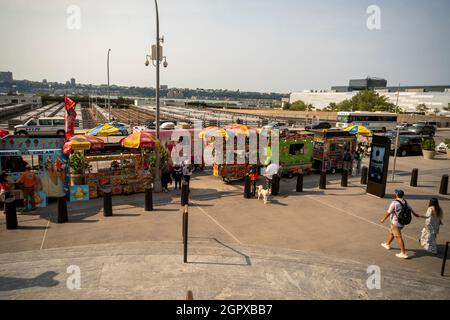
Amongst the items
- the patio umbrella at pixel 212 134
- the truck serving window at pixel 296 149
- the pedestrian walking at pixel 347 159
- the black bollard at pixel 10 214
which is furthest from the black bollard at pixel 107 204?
the pedestrian walking at pixel 347 159

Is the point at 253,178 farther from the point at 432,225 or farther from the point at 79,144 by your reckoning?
the point at 79,144

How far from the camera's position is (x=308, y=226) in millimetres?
11117

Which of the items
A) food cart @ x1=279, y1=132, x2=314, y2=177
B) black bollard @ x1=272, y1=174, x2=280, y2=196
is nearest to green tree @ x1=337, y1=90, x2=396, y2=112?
food cart @ x1=279, y1=132, x2=314, y2=177

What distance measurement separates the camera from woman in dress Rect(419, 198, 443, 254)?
360 inches

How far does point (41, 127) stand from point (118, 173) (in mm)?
21961

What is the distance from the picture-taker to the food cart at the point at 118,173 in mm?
13680

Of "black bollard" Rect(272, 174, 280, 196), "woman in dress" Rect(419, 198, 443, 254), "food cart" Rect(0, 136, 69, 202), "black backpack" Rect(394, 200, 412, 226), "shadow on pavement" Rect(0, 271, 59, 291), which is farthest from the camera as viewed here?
"black bollard" Rect(272, 174, 280, 196)

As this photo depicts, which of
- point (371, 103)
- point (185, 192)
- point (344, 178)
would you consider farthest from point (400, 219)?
point (371, 103)

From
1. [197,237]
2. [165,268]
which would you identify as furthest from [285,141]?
[165,268]

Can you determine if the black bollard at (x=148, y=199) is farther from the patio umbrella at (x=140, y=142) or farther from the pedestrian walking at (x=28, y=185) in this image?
the pedestrian walking at (x=28, y=185)

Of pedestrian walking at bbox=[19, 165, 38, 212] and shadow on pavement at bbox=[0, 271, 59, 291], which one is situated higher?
pedestrian walking at bbox=[19, 165, 38, 212]

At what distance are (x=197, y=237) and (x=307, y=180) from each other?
9730mm

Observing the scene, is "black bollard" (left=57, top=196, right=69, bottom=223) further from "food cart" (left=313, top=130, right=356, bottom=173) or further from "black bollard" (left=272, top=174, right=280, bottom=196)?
"food cart" (left=313, top=130, right=356, bottom=173)

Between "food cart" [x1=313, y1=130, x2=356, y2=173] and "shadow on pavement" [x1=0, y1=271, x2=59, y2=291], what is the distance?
15.6 metres
